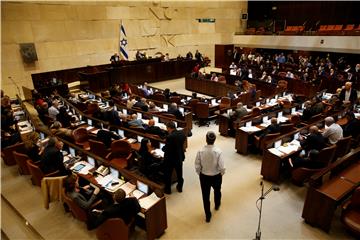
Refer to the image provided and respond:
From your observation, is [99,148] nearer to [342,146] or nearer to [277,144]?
[277,144]

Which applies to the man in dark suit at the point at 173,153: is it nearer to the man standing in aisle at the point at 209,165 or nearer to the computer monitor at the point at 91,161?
the man standing in aisle at the point at 209,165

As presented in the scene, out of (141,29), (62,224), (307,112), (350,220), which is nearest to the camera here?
(350,220)

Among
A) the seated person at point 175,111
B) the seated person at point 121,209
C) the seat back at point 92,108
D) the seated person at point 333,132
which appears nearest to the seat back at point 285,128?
the seated person at point 333,132

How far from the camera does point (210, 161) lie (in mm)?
4176

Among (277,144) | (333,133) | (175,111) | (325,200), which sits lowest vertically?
(325,200)

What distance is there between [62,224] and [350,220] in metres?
4.89

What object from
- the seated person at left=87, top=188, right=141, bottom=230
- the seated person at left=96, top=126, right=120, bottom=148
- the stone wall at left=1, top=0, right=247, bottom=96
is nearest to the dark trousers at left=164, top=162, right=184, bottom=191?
the seated person at left=87, top=188, right=141, bottom=230

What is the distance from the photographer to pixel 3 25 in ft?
40.9

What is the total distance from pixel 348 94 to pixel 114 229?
8.52 metres

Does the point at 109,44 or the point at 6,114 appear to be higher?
the point at 109,44

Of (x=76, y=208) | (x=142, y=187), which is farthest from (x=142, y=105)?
(x=76, y=208)

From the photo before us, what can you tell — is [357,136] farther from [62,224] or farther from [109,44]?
[109,44]

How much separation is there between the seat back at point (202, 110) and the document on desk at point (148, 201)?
5.04 meters

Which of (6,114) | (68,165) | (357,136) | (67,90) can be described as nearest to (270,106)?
(357,136)
